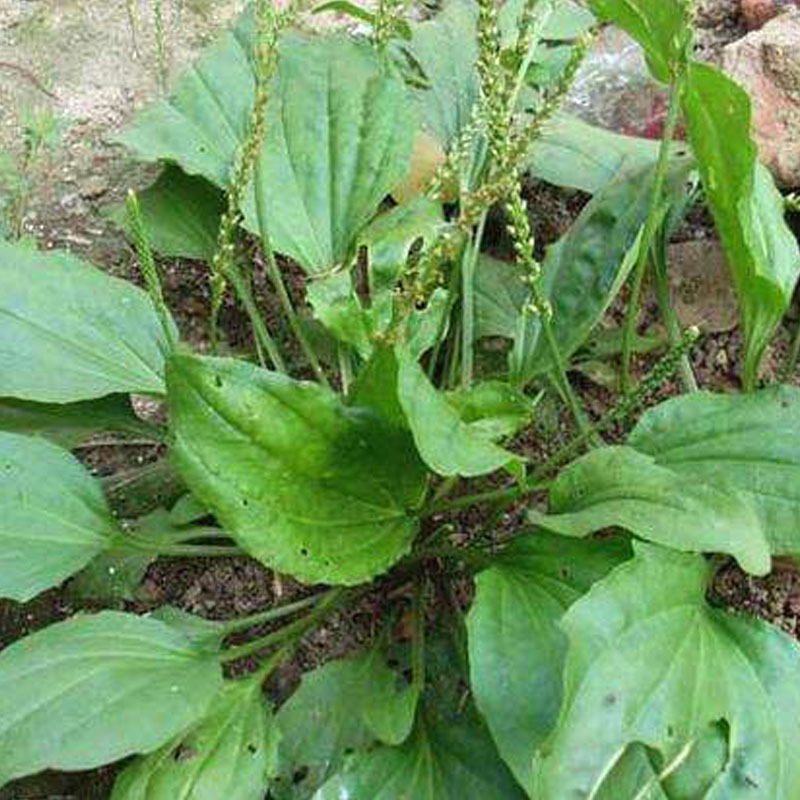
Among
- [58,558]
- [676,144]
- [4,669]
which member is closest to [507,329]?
[676,144]

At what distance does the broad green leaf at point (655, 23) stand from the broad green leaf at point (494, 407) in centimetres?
41

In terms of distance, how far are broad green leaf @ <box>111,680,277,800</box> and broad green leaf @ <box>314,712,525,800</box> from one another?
76mm

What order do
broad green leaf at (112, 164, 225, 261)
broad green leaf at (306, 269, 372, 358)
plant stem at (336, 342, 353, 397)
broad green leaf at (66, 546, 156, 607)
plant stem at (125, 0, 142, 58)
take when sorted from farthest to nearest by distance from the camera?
plant stem at (125, 0, 142, 58) < broad green leaf at (112, 164, 225, 261) < plant stem at (336, 342, 353, 397) < broad green leaf at (66, 546, 156, 607) < broad green leaf at (306, 269, 372, 358)

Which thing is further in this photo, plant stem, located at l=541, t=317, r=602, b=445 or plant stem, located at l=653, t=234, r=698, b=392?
plant stem, located at l=653, t=234, r=698, b=392

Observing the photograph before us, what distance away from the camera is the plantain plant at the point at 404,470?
4.92 ft

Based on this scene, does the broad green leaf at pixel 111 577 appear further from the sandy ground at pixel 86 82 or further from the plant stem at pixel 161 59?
the plant stem at pixel 161 59

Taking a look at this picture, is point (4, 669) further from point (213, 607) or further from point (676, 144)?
point (676, 144)

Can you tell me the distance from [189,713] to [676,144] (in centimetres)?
114

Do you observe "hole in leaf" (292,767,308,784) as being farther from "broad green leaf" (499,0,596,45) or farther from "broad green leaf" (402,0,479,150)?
"broad green leaf" (499,0,596,45)

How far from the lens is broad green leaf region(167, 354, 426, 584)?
154 cm

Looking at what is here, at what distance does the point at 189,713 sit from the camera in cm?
153

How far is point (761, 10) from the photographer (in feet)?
8.38

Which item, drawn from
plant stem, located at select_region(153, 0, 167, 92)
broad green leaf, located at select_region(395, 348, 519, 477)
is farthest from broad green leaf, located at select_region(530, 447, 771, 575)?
plant stem, located at select_region(153, 0, 167, 92)

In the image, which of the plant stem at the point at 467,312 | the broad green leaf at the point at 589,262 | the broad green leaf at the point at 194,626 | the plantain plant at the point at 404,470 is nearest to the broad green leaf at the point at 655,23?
the plantain plant at the point at 404,470
